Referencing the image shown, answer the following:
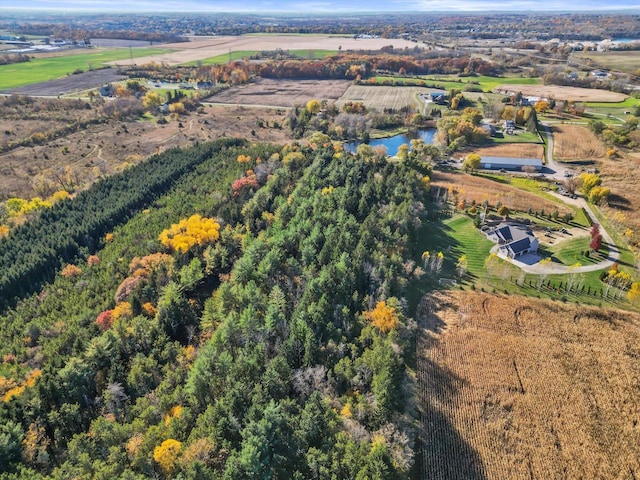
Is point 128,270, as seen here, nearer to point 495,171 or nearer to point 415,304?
point 415,304

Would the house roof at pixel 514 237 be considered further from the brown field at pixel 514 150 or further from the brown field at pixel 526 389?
the brown field at pixel 514 150

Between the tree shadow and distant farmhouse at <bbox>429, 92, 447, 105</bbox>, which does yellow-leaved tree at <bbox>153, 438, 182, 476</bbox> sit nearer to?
the tree shadow

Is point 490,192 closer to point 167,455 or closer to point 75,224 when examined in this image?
point 167,455

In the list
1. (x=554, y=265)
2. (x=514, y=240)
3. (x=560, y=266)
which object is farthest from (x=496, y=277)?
(x=560, y=266)

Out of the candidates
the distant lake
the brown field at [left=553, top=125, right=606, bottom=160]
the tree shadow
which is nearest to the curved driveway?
the tree shadow

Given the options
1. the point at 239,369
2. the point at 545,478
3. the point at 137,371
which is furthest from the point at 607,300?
the point at 137,371
